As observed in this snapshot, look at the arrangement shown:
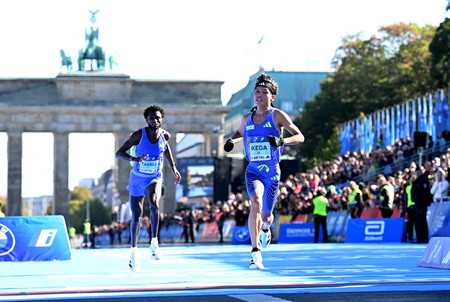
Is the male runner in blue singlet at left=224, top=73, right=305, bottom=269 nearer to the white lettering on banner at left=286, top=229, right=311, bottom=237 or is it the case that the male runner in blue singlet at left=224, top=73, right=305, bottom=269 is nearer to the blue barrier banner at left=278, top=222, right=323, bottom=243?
the blue barrier banner at left=278, top=222, right=323, bottom=243

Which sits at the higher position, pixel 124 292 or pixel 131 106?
pixel 131 106

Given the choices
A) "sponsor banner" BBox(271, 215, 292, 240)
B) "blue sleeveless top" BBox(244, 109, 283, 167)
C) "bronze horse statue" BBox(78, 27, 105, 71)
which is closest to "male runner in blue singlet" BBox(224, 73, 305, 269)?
"blue sleeveless top" BBox(244, 109, 283, 167)

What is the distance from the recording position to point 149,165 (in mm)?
14750

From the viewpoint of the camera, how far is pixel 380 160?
134 feet

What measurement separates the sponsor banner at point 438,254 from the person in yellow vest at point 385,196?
1412 cm

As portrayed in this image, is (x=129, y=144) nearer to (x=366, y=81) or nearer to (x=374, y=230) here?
→ (x=374, y=230)

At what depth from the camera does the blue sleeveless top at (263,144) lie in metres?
12.3

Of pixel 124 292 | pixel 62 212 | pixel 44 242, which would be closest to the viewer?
pixel 124 292

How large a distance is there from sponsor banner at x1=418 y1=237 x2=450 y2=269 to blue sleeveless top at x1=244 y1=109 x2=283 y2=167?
2.25m

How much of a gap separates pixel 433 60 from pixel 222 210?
62.3 feet

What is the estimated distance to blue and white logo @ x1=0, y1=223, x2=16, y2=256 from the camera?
18906mm

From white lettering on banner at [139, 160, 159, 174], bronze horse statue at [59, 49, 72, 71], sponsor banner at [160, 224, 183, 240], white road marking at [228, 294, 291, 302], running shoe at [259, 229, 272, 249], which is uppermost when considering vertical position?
bronze horse statue at [59, 49, 72, 71]

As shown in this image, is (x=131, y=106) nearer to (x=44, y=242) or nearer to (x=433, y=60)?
(x=433, y=60)

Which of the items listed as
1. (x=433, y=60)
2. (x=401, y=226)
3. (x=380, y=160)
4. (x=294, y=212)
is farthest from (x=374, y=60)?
(x=401, y=226)
